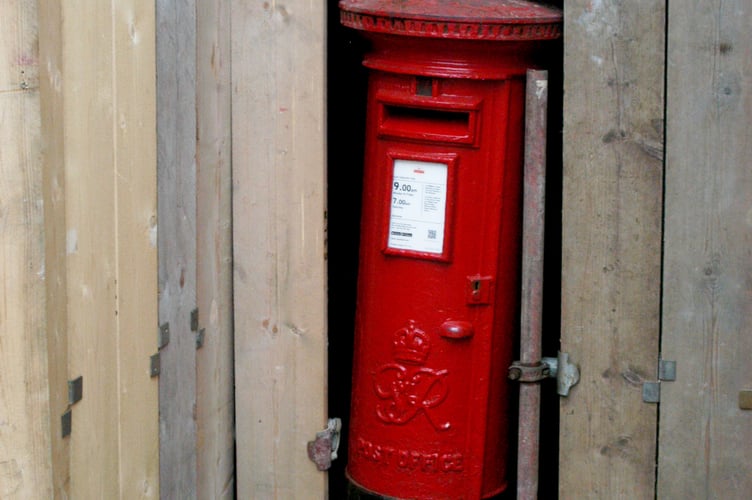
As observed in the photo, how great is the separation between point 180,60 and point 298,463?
53.9 inches

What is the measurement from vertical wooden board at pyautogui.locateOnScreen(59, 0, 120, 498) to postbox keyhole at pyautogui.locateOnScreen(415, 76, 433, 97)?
1088 mm

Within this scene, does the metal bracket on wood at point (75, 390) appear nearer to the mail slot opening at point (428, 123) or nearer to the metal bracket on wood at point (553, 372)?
the mail slot opening at point (428, 123)

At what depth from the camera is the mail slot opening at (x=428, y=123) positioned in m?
3.80

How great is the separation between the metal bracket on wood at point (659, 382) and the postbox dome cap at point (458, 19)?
106 centimetres

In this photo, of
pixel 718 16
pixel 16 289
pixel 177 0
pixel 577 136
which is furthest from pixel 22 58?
pixel 718 16

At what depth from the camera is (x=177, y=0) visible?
138 inches

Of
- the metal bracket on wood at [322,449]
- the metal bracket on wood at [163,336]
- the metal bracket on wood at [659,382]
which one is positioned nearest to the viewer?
the metal bracket on wood at [163,336]

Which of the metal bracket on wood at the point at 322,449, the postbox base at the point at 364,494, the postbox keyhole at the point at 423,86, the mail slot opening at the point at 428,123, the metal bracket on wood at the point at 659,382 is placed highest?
the postbox keyhole at the point at 423,86

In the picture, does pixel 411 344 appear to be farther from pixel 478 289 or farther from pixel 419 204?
pixel 419 204

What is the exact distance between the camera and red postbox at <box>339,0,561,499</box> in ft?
12.4

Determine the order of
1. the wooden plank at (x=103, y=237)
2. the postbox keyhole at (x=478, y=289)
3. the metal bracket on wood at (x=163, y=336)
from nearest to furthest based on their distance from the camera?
the wooden plank at (x=103, y=237)
the metal bracket on wood at (x=163, y=336)
the postbox keyhole at (x=478, y=289)

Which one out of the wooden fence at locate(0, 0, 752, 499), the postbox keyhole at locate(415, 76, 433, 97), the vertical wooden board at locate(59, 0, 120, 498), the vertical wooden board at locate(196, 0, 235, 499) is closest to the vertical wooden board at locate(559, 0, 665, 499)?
the wooden fence at locate(0, 0, 752, 499)

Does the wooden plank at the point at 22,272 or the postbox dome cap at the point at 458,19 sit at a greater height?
the postbox dome cap at the point at 458,19

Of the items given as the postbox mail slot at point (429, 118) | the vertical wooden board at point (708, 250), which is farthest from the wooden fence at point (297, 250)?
the postbox mail slot at point (429, 118)
